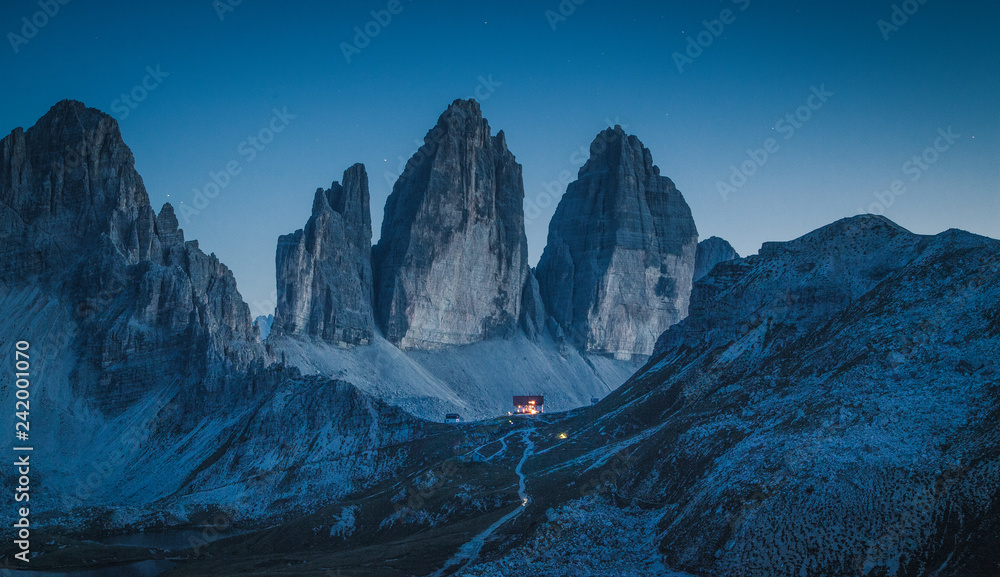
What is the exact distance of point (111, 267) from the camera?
144 metres

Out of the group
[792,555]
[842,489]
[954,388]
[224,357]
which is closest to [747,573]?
[792,555]

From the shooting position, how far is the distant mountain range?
53.2 meters

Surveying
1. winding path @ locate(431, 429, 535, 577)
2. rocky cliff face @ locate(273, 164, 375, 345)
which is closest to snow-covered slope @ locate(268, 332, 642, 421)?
rocky cliff face @ locate(273, 164, 375, 345)

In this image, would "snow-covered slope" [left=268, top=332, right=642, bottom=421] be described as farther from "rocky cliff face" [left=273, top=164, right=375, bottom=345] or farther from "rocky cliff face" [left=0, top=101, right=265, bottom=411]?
"rocky cliff face" [left=0, top=101, right=265, bottom=411]

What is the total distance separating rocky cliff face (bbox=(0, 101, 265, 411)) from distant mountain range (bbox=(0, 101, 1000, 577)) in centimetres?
43

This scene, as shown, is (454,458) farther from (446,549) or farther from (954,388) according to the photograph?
(954,388)

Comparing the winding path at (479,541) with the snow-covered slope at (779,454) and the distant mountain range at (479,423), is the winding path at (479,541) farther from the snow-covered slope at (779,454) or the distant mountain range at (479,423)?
the snow-covered slope at (779,454)

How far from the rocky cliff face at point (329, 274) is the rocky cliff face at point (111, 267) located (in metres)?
20.8

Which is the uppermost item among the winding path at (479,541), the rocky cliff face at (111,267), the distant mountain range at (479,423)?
the rocky cliff face at (111,267)

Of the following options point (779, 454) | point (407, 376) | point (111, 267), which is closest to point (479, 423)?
point (779, 454)

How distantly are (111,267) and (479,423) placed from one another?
223ft

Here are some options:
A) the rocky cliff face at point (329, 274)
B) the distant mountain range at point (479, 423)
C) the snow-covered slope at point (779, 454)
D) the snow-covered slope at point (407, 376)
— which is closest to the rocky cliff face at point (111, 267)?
the distant mountain range at point (479, 423)

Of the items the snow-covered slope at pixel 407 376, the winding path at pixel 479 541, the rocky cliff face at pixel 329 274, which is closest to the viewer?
the winding path at pixel 479 541

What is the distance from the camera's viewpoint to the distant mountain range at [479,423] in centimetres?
5319
